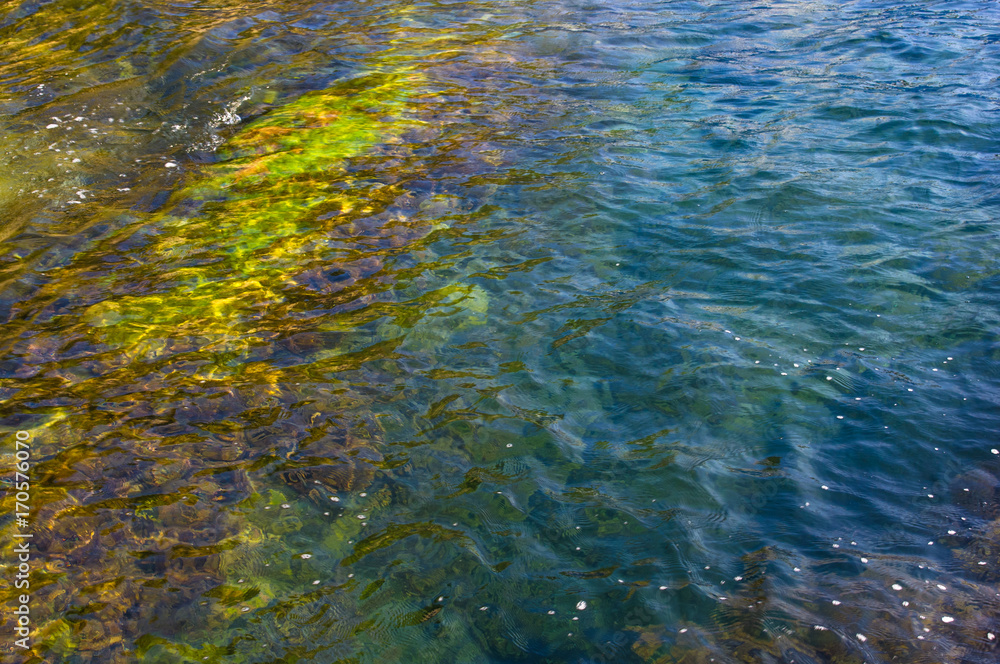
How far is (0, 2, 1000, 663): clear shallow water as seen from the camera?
14.3 ft

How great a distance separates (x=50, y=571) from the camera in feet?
14.5

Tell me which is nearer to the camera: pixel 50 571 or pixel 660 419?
pixel 50 571

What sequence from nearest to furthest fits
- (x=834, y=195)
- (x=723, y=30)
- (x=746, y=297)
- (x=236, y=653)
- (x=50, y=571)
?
(x=236, y=653) < (x=50, y=571) < (x=746, y=297) < (x=834, y=195) < (x=723, y=30)

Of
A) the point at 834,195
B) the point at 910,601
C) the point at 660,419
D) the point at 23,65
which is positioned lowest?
the point at 910,601

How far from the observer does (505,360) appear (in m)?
6.26

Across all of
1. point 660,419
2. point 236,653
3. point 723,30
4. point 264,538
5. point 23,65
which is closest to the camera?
point 236,653

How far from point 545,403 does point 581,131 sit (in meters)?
5.50

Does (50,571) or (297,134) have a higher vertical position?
(297,134)

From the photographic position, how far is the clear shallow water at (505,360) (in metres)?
4.34

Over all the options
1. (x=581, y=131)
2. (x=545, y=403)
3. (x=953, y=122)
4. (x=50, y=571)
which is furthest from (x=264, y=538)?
(x=953, y=122)

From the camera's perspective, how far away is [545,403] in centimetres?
584

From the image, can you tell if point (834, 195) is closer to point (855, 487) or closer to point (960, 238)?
point (960, 238)

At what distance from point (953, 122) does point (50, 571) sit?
11.5 meters

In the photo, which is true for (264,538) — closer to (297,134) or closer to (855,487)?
(855,487)
